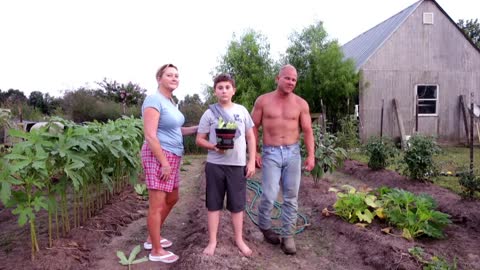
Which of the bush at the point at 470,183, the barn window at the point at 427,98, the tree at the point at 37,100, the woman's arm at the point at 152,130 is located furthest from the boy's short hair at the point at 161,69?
the tree at the point at 37,100

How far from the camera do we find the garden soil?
2.88 meters

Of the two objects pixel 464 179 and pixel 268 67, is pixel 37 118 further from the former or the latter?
pixel 464 179

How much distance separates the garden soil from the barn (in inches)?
355

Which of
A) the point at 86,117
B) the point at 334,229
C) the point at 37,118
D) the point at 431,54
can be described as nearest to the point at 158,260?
the point at 334,229

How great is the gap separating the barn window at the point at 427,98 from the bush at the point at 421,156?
8.62 meters

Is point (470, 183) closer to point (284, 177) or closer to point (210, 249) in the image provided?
point (284, 177)

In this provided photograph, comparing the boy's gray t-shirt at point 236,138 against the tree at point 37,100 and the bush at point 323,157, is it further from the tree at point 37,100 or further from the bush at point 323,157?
the tree at point 37,100

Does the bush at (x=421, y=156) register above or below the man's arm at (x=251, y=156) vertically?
below

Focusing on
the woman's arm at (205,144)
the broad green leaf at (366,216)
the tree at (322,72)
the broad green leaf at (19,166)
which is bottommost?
the broad green leaf at (366,216)

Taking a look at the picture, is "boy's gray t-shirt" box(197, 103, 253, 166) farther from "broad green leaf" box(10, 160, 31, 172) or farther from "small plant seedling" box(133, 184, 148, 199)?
"small plant seedling" box(133, 184, 148, 199)

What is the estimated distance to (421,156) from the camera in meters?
5.81

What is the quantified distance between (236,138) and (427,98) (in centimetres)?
1301

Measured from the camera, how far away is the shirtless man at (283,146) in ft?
10.8

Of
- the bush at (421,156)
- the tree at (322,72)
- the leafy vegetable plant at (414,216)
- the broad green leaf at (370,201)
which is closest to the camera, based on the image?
the leafy vegetable plant at (414,216)
